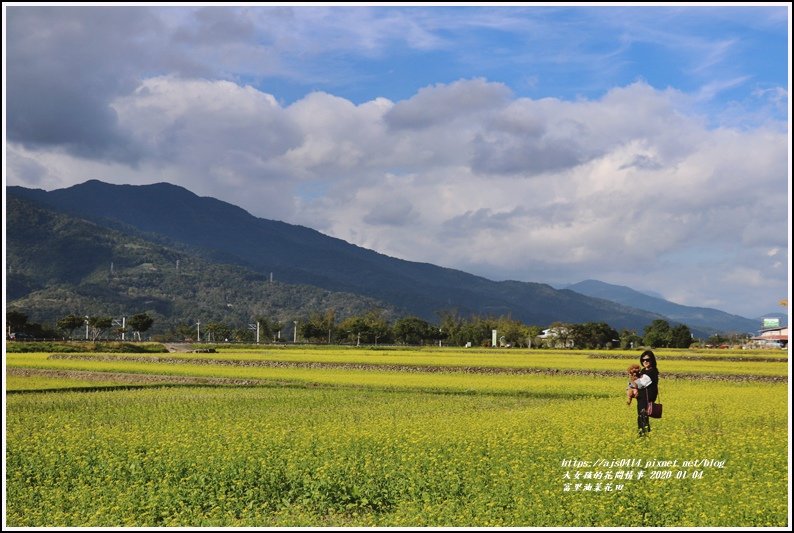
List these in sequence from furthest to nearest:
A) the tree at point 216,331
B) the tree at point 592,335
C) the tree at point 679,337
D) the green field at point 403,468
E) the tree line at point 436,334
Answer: the tree at point 216,331
the tree line at point 436,334
the tree at point 592,335
the tree at point 679,337
the green field at point 403,468

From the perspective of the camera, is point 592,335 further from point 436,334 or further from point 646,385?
point 646,385

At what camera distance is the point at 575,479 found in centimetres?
1305

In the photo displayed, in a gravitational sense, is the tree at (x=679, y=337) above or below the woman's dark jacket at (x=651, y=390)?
below

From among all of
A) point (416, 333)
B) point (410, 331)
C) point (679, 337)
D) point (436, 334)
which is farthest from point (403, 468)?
point (436, 334)

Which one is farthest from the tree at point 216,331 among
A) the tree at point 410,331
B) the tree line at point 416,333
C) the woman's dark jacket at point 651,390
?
the woman's dark jacket at point 651,390

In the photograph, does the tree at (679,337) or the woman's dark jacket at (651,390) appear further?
the tree at (679,337)

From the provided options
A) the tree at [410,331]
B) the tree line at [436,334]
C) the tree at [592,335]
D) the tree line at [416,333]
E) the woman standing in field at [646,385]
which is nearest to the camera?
the woman standing in field at [646,385]

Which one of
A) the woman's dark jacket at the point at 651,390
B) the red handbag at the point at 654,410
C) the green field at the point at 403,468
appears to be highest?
the woman's dark jacket at the point at 651,390

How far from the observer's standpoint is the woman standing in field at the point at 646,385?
51.6 ft

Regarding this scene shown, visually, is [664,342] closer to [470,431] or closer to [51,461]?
[470,431]

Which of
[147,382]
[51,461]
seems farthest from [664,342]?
[51,461]

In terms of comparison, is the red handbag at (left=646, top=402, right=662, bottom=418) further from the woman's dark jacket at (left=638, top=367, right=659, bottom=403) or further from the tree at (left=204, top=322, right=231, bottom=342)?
the tree at (left=204, top=322, right=231, bottom=342)

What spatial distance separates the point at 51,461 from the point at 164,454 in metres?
2.45

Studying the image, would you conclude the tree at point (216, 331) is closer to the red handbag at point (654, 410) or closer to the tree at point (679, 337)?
the tree at point (679, 337)
